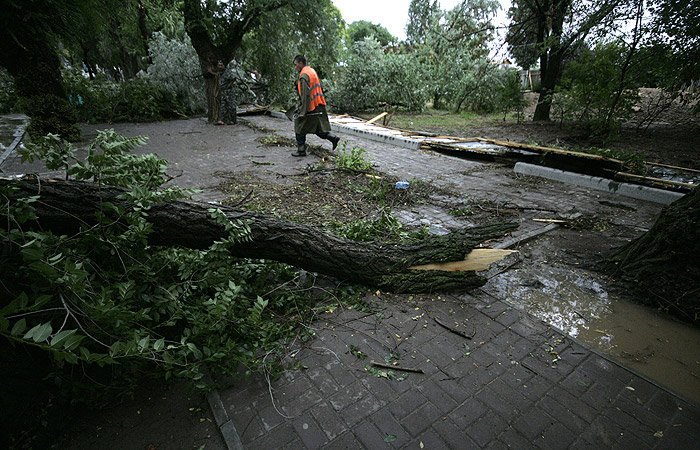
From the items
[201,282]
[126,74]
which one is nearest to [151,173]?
[201,282]

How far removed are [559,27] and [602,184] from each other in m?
8.26

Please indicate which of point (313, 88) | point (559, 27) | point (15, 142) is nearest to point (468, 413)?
point (313, 88)

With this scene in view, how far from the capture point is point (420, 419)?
6.76ft

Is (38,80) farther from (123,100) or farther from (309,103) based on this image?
(309,103)

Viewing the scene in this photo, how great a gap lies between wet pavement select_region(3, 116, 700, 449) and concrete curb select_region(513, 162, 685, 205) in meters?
3.45

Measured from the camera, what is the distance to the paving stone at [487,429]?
1.95 metres

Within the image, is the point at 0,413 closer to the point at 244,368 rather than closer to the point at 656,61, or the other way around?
the point at 244,368

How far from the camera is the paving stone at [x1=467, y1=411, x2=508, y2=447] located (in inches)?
76.7

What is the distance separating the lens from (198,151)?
8.79 meters

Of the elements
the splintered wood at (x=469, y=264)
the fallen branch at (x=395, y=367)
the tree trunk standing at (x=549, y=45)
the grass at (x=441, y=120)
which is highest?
the tree trunk standing at (x=549, y=45)

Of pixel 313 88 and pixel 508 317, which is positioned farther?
pixel 313 88

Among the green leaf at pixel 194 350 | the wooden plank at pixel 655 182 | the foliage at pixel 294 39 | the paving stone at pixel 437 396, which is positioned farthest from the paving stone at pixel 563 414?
the foliage at pixel 294 39

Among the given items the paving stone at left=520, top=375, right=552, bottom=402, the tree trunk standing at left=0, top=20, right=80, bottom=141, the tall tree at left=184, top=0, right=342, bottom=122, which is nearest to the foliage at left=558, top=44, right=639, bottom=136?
the tall tree at left=184, top=0, right=342, bottom=122

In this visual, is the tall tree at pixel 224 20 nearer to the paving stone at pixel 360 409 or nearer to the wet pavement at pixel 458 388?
the wet pavement at pixel 458 388
